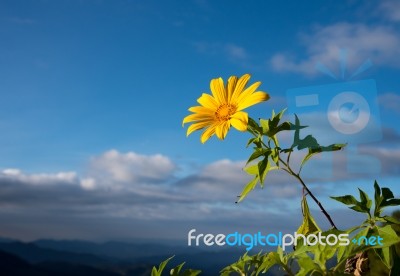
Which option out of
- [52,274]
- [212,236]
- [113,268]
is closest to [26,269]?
[52,274]

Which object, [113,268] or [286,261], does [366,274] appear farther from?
[113,268]

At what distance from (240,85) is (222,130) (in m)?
0.15

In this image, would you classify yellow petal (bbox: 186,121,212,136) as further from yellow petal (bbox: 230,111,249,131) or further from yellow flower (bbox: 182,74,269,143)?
yellow petal (bbox: 230,111,249,131)

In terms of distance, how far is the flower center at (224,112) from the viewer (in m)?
1.47

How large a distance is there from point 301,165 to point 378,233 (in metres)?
0.38

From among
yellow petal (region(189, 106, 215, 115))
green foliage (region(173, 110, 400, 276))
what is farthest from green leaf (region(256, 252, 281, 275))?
yellow petal (region(189, 106, 215, 115))

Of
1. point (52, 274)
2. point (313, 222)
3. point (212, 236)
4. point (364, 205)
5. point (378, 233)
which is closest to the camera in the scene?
point (378, 233)

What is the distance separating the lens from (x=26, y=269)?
11719 cm

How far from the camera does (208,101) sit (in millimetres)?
1546

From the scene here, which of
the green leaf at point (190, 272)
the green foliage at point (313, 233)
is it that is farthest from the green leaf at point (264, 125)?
the green leaf at point (190, 272)

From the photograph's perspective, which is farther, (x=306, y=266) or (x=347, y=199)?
(x=347, y=199)

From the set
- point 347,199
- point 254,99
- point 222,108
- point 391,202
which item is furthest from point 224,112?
point 391,202

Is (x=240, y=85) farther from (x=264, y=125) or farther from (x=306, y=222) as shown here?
(x=306, y=222)

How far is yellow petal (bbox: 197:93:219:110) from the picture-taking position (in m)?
1.53
